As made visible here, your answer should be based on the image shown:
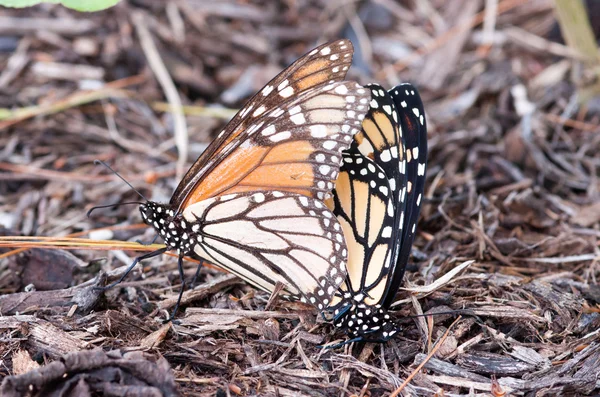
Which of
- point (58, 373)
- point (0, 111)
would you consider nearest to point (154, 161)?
point (0, 111)

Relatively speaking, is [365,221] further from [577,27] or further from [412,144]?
[577,27]

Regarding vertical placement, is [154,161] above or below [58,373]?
above

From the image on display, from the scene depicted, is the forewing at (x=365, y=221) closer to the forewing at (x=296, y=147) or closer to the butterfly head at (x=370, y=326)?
the butterfly head at (x=370, y=326)

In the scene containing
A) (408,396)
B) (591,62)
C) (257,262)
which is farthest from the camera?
(591,62)

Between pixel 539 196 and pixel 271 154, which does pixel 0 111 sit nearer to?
pixel 271 154

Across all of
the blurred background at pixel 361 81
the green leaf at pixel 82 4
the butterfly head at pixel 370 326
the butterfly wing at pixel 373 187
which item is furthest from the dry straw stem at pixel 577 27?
the green leaf at pixel 82 4

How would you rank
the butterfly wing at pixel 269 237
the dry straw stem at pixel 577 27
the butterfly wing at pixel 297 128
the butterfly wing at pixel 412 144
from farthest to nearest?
the dry straw stem at pixel 577 27
the butterfly wing at pixel 412 144
the butterfly wing at pixel 269 237
the butterfly wing at pixel 297 128

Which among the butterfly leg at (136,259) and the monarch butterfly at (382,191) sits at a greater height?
the monarch butterfly at (382,191)
